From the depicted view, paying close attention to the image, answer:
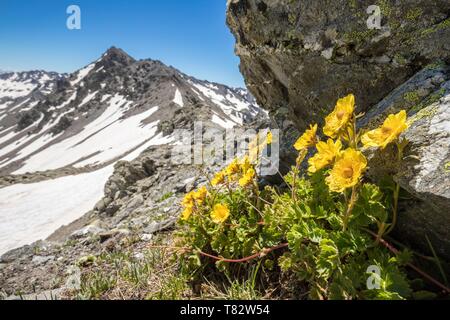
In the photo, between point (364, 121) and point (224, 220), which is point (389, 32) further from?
point (224, 220)

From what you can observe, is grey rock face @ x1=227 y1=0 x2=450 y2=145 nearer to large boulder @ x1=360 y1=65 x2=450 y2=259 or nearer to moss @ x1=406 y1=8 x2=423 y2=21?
moss @ x1=406 y1=8 x2=423 y2=21

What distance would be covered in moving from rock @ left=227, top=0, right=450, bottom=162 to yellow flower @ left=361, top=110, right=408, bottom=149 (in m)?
1.09

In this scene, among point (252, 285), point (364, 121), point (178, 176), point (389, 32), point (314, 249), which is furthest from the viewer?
point (178, 176)

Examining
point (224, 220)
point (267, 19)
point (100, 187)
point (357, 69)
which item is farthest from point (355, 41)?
point (100, 187)

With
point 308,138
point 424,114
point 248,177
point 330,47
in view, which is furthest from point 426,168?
point 330,47

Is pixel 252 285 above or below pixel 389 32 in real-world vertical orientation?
below

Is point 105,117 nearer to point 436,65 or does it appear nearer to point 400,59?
point 400,59

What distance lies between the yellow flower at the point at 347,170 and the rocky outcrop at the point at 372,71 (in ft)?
0.94

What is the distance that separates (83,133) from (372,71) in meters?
58.2

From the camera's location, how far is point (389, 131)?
1.70 metres

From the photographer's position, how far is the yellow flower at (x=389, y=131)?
1.63m

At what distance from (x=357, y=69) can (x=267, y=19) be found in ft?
4.26
